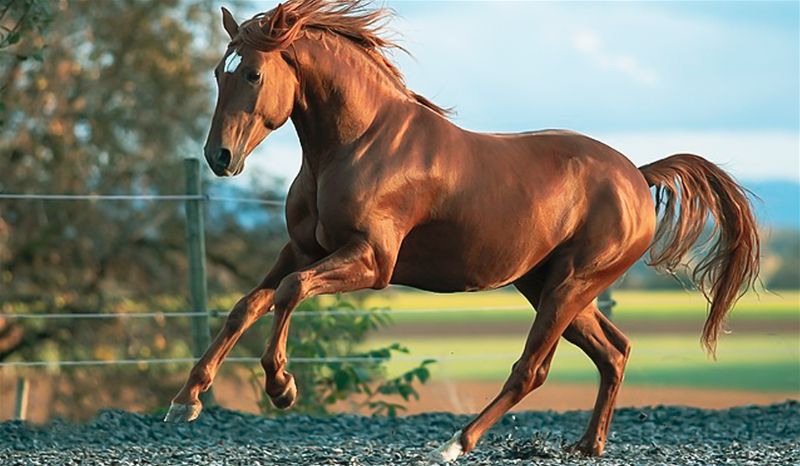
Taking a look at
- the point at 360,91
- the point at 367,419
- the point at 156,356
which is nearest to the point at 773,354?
the point at 367,419

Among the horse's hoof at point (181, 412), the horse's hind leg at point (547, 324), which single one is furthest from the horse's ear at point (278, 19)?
the horse's hind leg at point (547, 324)

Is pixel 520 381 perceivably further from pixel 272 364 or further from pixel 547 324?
pixel 272 364

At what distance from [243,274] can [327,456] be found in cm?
806

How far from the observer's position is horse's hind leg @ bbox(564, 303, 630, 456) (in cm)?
668

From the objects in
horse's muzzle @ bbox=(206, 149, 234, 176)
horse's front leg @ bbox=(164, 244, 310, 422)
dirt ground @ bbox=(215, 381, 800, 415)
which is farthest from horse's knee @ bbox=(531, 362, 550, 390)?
horse's muzzle @ bbox=(206, 149, 234, 176)

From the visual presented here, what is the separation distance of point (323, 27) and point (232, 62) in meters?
0.56

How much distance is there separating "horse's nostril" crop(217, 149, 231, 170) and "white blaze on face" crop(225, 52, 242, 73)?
0.35 meters

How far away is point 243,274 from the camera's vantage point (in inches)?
564

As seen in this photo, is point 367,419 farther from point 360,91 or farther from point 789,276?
point 789,276

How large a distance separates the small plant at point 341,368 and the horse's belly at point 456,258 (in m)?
2.93

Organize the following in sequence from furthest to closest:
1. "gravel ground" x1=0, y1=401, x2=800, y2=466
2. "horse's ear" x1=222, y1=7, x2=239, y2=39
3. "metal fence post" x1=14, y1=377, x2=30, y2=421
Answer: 1. "metal fence post" x1=14, y1=377, x2=30, y2=421
2. "gravel ground" x1=0, y1=401, x2=800, y2=466
3. "horse's ear" x1=222, y1=7, x2=239, y2=39

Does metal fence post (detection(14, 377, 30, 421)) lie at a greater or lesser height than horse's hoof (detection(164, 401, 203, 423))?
lesser

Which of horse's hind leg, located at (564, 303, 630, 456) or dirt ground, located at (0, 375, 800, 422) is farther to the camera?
dirt ground, located at (0, 375, 800, 422)

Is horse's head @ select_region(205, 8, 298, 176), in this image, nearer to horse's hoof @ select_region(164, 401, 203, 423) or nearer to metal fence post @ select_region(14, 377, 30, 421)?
horse's hoof @ select_region(164, 401, 203, 423)
